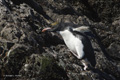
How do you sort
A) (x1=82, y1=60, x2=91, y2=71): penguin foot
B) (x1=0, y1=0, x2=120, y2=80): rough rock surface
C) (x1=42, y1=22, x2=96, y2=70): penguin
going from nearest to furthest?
(x1=0, y1=0, x2=120, y2=80): rough rock surface
(x1=82, y1=60, x2=91, y2=71): penguin foot
(x1=42, y1=22, x2=96, y2=70): penguin

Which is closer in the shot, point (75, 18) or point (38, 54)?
point (38, 54)

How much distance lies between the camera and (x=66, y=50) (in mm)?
6473

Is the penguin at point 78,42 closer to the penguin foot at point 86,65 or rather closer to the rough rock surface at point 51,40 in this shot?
the penguin foot at point 86,65

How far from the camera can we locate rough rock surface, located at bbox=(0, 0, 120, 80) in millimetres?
4953

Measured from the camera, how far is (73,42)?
6.34 metres

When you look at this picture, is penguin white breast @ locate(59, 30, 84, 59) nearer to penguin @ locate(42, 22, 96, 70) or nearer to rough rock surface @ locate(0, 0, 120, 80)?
penguin @ locate(42, 22, 96, 70)

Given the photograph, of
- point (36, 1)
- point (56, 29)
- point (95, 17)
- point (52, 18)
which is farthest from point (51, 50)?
point (95, 17)

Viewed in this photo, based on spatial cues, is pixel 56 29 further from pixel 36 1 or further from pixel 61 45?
pixel 36 1

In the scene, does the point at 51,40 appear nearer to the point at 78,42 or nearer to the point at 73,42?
the point at 73,42

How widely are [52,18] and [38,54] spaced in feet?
10.1

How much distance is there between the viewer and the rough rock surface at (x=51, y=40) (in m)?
4.95

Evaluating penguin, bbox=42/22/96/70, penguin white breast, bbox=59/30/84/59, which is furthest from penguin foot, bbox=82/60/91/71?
penguin white breast, bbox=59/30/84/59

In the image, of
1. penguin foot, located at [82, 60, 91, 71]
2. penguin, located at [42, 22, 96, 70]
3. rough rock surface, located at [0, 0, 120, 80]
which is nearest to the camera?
rough rock surface, located at [0, 0, 120, 80]

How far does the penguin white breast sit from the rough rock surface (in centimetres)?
20
